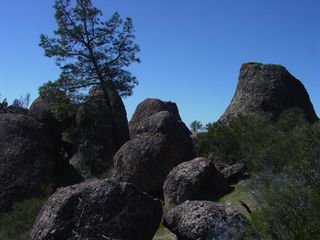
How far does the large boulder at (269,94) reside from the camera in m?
27.3

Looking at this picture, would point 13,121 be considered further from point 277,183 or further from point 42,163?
point 277,183

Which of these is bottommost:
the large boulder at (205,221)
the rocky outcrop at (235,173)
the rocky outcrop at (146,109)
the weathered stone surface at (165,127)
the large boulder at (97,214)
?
the large boulder at (205,221)

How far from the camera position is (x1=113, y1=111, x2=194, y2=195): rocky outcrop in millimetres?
19828

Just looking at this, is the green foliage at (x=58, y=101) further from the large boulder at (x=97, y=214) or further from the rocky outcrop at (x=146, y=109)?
the large boulder at (x=97, y=214)

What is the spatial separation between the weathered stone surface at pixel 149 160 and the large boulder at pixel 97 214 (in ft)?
20.9

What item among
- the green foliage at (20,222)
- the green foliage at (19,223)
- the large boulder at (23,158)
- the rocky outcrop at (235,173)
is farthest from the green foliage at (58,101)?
the rocky outcrop at (235,173)

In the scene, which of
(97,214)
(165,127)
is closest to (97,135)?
(165,127)

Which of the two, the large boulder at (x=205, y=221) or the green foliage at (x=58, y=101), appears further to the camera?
the green foliage at (x=58, y=101)

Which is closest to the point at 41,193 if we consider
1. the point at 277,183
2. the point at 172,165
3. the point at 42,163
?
the point at 42,163

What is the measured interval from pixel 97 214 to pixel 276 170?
5435 millimetres

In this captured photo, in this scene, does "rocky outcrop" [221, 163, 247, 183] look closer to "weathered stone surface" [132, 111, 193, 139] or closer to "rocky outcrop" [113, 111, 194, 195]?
"rocky outcrop" [113, 111, 194, 195]

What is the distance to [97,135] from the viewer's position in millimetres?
26875

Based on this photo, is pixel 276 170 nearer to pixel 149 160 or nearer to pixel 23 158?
pixel 149 160

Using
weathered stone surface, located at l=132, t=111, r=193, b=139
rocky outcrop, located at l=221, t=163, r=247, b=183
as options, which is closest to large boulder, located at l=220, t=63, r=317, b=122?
weathered stone surface, located at l=132, t=111, r=193, b=139
